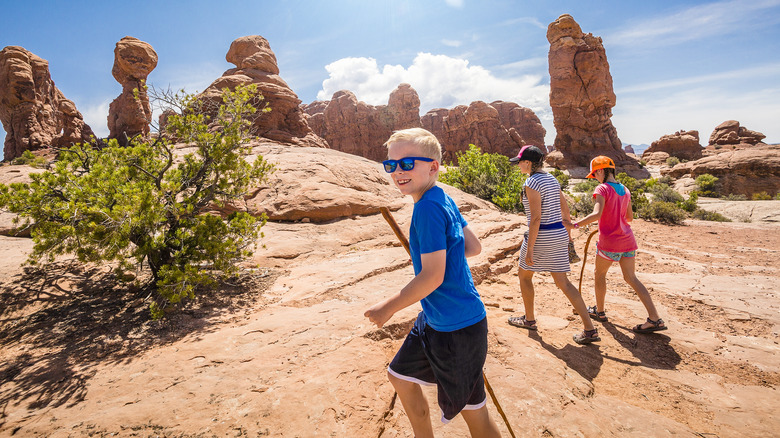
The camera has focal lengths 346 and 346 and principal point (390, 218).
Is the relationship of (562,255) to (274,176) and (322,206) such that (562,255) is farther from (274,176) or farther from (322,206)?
(274,176)

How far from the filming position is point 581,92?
42000 mm

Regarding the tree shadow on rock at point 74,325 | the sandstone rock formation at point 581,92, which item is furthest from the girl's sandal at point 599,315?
the sandstone rock formation at point 581,92

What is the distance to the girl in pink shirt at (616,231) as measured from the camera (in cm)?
383

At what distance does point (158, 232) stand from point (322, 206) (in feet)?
11.7

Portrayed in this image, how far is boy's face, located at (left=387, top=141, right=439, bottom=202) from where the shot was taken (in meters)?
1.67

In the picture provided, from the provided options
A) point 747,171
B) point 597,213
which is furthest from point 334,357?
point 747,171

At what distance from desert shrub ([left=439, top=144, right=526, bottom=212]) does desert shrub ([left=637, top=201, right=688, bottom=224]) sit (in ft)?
14.0

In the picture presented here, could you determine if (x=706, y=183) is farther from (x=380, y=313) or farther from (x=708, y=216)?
(x=380, y=313)

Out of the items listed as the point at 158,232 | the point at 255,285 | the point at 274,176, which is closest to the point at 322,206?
the point at 274,176

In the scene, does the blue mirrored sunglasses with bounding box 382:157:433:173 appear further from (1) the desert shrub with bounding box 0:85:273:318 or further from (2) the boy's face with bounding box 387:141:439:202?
(1) the desert shrub with bounding box 0:85:273:318

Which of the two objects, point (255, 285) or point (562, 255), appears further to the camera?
point (255, 285)

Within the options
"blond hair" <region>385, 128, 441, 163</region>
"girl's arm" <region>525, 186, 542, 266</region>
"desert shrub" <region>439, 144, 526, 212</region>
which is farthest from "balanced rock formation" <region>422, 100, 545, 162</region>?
"blond hair" <region>385, 128, 441, 163</region>

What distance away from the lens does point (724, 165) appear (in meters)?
26.0

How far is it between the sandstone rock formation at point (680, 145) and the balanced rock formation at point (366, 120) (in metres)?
36.2
